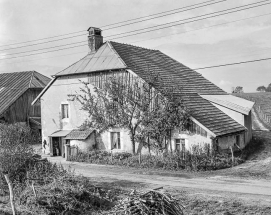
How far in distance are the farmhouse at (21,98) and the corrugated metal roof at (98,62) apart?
10.6m

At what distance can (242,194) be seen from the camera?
14.9 meters

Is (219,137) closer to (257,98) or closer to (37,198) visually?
(37,198)

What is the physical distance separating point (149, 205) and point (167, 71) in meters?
22.0

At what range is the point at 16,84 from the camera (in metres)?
40.3

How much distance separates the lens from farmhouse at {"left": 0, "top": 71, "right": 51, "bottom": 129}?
36688 millimetres

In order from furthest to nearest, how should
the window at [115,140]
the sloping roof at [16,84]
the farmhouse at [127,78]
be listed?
the sloping roof at [16,84]
the window at [115,140]
the farmhouse at [127,78]

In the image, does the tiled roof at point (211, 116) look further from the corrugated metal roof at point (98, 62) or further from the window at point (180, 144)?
the corrugated metal roof at point (98, 62)

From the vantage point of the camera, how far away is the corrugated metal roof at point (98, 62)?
26250mm

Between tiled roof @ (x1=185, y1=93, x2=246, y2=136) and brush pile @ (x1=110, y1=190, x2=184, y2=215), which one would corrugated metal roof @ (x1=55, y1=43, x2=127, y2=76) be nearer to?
tiled roof @ (x1=185, y1=93, x2=246, y2=136)

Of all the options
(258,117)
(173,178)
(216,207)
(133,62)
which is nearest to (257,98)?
(258,117)

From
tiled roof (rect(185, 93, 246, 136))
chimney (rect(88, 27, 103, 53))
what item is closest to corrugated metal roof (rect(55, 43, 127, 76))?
chimney (rect(88, 27, 103, 53))

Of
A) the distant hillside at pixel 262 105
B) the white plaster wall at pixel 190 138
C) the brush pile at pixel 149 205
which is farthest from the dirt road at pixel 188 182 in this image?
the distant hillside at pixel 262 105

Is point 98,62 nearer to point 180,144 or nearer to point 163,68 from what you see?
point 163,68

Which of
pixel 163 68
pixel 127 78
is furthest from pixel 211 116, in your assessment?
pixel 163 68
